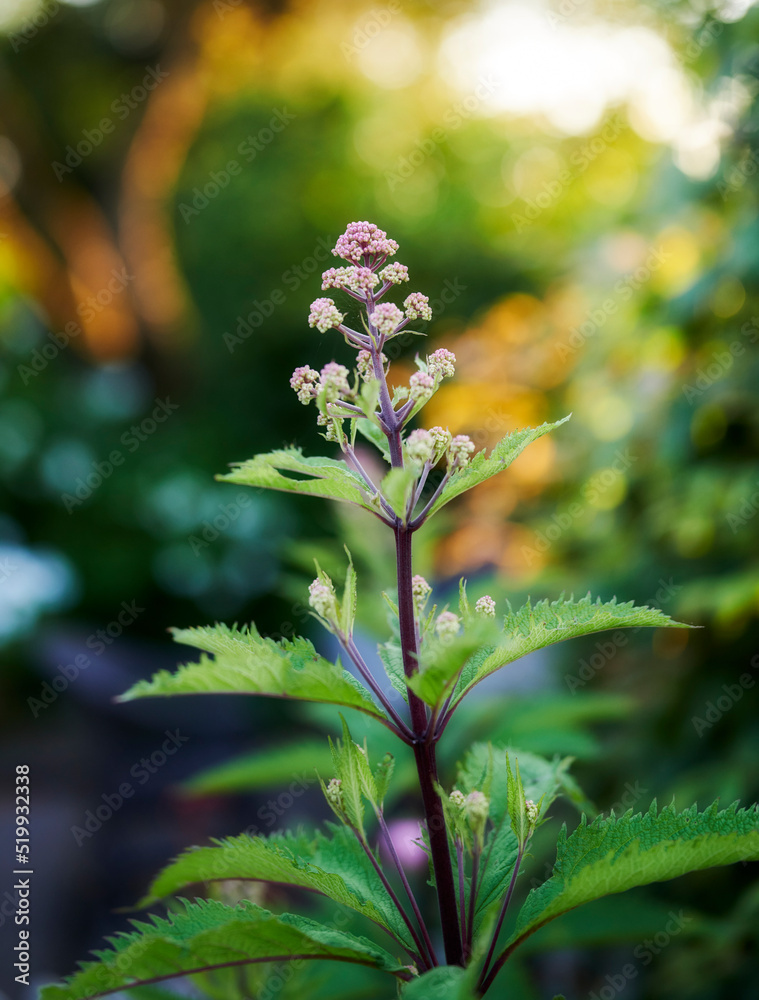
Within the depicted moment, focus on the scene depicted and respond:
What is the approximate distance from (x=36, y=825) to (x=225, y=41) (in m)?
6.75

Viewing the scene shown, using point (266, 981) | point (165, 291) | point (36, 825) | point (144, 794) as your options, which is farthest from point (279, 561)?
point (266, 981)

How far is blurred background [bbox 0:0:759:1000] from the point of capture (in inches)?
91.4

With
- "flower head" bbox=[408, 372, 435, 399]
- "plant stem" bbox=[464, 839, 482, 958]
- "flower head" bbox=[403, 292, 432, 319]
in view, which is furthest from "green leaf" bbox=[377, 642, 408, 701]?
"flower head" bbox=[403, 292, 432, 319]

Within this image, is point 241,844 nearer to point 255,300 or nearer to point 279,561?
point 279,561

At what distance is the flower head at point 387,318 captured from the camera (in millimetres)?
912

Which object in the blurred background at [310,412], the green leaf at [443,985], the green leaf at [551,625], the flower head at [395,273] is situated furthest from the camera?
the blurred background at [310,412]

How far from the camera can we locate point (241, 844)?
2.96 ft

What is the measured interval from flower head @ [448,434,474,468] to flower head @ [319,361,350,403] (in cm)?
15

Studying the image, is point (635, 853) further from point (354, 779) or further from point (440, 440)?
point (440, 440)

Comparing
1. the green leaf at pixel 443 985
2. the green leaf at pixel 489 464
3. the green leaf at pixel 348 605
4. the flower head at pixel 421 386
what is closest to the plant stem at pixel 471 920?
the green leaf at pixel 443 985

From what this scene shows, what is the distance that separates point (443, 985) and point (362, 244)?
0.86m

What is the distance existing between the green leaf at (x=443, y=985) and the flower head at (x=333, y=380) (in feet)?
2.05

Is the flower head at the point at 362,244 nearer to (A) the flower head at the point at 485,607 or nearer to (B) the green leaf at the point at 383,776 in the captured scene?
(A) the flower head at the point at 485,607

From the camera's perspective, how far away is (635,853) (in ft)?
2.74
